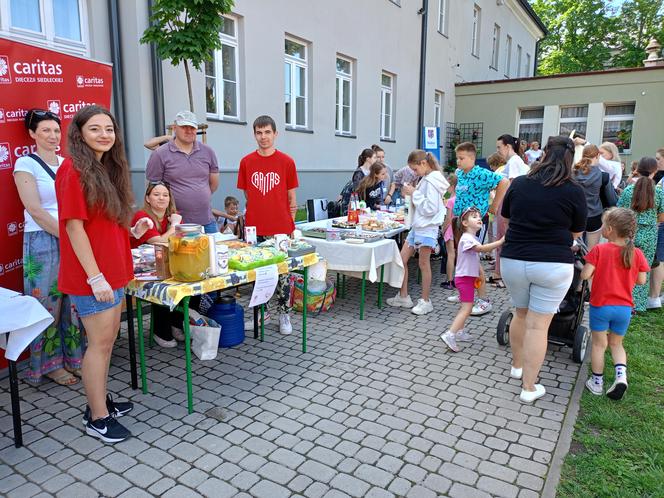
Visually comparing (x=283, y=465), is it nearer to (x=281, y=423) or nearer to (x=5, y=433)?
(x=281, y=423)

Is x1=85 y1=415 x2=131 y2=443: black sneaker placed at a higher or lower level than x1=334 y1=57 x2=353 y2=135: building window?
lower

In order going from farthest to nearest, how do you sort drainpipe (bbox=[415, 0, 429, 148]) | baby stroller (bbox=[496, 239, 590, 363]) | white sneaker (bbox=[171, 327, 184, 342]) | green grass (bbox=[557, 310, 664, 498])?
drainpipe (bbox=[415, 0, 429, 148]) → white sneaker (bbox=[171, 327, 184, 342]) → baby stroller (bbox=[496, 239, 590, 363]) → green grass (bbox=[557, 310, 664, 498])

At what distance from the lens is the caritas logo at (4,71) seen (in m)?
3.15

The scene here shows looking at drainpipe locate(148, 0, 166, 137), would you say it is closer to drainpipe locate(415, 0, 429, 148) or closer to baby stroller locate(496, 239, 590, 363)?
baby stroller locate(496, 239, 590, 363)

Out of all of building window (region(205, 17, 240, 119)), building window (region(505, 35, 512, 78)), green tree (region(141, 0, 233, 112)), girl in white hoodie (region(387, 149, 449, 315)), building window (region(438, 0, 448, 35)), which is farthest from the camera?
building window (region(505, 35, 512, 78))

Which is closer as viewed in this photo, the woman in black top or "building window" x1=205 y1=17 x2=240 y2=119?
the woman in black top

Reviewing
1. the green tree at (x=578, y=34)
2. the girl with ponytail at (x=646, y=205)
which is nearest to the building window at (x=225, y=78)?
the girl with ponytail at (x=646, y=205)

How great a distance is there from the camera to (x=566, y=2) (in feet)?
102

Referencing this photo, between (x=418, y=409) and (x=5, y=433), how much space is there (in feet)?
8.19

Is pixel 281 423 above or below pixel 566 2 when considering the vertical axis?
below

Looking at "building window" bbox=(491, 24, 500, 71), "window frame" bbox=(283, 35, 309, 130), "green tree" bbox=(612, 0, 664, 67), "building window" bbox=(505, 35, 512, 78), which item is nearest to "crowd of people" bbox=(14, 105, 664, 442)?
"window frame" bbox=(283, 35, 309, 130)

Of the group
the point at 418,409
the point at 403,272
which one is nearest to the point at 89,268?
the point at 418,409

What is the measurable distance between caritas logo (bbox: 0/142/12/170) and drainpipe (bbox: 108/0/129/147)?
3.58 metres

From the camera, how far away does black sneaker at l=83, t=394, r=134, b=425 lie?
286cm
